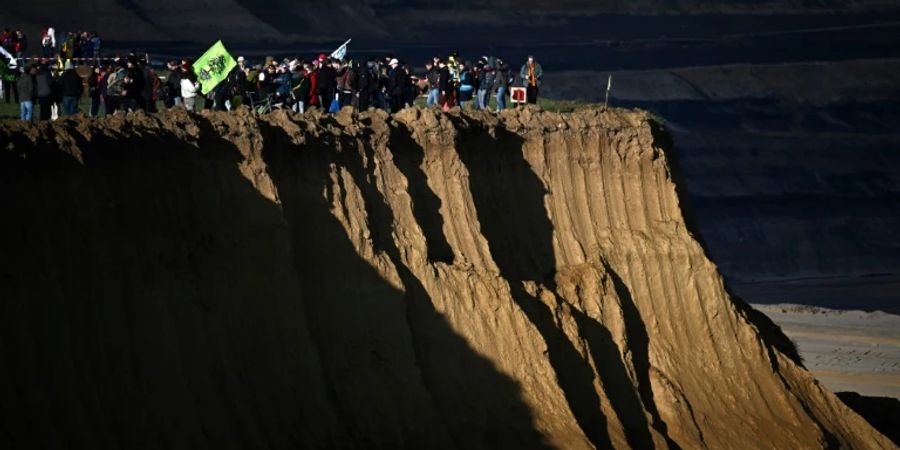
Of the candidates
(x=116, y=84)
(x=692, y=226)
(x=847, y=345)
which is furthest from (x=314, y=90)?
(x=847, y=345)

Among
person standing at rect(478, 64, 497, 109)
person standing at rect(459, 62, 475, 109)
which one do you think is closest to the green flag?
person standing at rect(478, 64, 497, 109)

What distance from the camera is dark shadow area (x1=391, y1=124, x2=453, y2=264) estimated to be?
1314 inches

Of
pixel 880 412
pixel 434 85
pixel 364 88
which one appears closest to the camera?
pixel 880 412

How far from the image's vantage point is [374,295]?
3122cm

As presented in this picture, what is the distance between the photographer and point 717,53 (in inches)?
4525

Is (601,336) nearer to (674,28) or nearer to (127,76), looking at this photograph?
(127,76)

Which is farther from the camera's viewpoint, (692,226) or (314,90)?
(314,90)

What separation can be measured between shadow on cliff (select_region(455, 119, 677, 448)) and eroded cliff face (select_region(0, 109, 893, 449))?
45mm

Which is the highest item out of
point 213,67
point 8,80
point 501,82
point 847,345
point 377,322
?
point 213,67

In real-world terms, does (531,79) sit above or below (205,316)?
above

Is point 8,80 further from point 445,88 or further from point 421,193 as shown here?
point 421,193

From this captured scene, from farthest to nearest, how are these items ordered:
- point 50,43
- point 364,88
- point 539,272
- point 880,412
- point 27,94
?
point 50,43, point 364,88, point 880,412, point 27,94, point 539,272

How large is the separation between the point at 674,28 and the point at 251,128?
9543cm

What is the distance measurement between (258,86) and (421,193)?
8.49m
